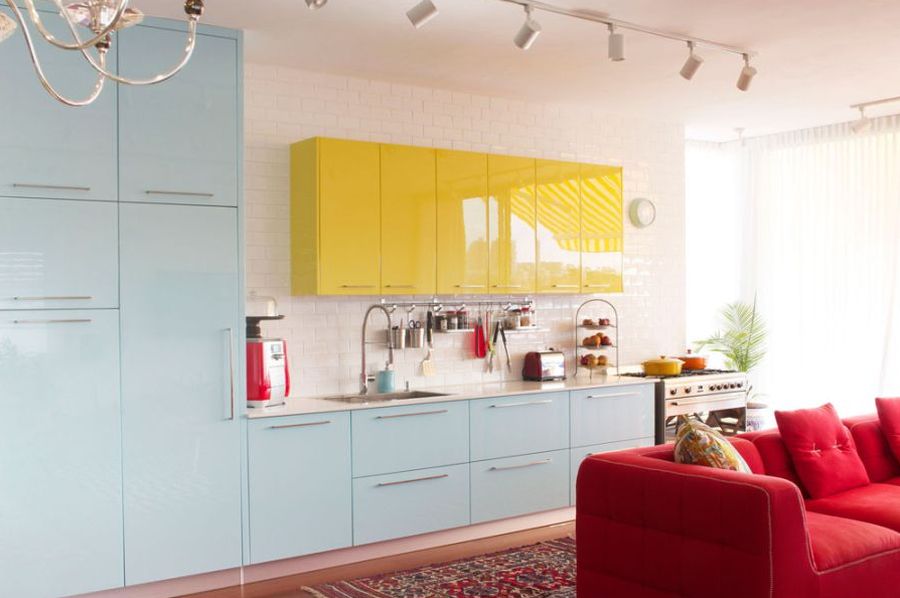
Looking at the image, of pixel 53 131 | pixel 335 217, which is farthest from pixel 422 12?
pixel 53 131

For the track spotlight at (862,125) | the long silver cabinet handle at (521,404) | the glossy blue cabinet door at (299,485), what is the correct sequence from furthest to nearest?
the track spotlight at (862,125), the long silver cabinet handle at (521,404), the glossy blue cabinet door at (299,485)

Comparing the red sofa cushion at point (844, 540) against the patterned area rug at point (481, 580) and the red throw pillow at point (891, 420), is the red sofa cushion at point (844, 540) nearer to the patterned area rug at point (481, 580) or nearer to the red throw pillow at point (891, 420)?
the red throw pillow at point (891, 420)

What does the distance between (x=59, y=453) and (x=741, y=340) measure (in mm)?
5744

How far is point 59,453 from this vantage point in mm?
4305

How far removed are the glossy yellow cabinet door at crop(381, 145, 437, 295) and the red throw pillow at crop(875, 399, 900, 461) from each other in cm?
264

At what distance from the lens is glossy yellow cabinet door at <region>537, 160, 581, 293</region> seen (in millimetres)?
6367

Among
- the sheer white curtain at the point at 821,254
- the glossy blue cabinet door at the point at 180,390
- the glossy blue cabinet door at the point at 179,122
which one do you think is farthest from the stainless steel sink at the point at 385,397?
the sheer white curtain at the point at 821,254

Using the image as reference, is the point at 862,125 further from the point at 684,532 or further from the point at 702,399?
the point at 684,532

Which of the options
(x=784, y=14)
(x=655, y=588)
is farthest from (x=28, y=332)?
(x=784, y=14)

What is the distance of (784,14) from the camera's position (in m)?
4.66

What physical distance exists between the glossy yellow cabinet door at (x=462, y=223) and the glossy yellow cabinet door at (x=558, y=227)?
491 mm

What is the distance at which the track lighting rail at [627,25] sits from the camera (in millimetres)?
4441

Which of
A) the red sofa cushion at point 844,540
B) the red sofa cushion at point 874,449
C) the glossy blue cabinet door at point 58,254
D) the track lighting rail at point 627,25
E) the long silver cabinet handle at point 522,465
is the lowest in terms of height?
the long silver cabinet handle at point 522,465

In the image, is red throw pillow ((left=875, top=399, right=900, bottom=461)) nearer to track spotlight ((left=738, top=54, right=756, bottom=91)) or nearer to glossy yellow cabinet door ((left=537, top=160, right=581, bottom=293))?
track spotlight ((left=738, top=54, right=756, bottom=91))
